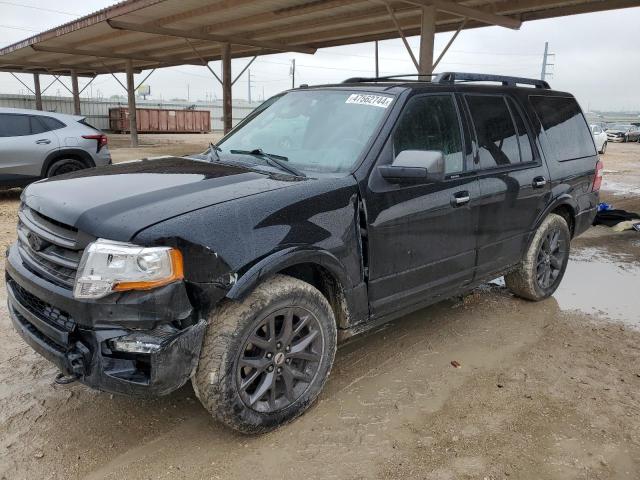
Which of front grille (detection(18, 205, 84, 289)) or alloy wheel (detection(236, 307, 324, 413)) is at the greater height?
front grille (detection(18, 205, 84, 289))

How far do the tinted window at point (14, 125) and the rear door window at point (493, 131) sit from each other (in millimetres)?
8143

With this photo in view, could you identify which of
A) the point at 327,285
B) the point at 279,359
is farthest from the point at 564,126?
the point at 279,359

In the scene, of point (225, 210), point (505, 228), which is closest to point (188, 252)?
point (225, 210)

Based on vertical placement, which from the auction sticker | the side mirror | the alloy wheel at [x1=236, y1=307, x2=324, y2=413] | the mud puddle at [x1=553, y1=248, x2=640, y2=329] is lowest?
the mud puddle at [x1=553, y1=248, x2=640, y2=329]

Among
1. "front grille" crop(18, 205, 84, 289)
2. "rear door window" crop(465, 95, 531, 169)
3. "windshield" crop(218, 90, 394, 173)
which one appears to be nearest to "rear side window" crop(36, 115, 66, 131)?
"windshield" crop(218, 90, 394, 173)

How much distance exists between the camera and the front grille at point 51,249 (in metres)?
2.55

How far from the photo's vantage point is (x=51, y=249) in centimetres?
271

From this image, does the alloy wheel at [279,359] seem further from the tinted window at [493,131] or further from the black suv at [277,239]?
the tinted window at [493,131]

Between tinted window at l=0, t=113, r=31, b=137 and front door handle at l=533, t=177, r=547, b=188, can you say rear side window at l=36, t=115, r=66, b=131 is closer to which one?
tinted window at l=0, t=113, r=31, b=137

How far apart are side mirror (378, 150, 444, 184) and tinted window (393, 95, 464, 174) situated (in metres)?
0.23

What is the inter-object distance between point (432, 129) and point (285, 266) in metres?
1.60

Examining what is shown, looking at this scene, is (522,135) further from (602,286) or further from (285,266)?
(285,266)

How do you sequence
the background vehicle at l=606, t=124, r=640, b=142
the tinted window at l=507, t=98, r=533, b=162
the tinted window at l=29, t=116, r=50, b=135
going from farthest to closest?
the background vehicle at l=606, t=124, r=640, b=142 < the tinted window at l=29, t=116, r=50, b=135 < the tinted window at l=507, t=98, r=533, b=162

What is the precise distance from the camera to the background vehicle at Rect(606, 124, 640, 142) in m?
36.2
